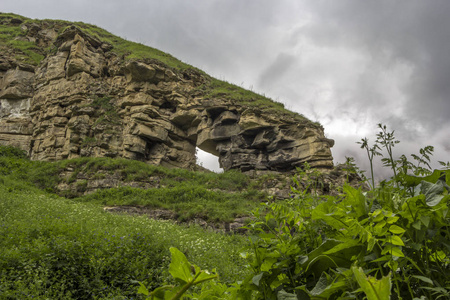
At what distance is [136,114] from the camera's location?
20.0 m

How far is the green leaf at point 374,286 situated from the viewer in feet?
1.51

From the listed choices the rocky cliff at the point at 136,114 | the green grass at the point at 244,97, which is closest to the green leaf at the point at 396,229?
the rocky cliff at the point at 136,114

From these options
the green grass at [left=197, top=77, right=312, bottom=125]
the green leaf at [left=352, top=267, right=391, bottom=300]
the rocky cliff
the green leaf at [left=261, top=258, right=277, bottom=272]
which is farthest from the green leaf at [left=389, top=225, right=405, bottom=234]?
the green grass at [left=197, top=77, right=312, bottom=125]

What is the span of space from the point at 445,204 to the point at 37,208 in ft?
32.8

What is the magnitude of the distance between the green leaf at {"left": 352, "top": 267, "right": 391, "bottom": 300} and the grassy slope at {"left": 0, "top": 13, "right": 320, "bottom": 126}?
19.2 m

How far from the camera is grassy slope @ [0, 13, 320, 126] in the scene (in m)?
20.6

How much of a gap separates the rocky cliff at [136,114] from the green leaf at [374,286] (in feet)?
58.2

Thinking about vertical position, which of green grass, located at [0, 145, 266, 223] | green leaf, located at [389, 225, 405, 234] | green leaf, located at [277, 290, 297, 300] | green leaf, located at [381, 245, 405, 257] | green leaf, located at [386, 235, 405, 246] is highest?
green grass, located at [0, 145, 266, 223]

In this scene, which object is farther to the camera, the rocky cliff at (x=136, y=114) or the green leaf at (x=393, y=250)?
the rocky cliff at (x=136, y=114)

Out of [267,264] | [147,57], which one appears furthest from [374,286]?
[147,57]

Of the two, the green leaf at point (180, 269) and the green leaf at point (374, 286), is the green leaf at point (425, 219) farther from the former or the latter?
the green leaf at point (180, 269)

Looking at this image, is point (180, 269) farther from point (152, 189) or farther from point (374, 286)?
point (152, 189)

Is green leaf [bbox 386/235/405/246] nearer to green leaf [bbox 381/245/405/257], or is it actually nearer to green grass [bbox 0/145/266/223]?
green leaf [bbox 381/245/405/257]

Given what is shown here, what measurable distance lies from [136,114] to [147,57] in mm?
5030
